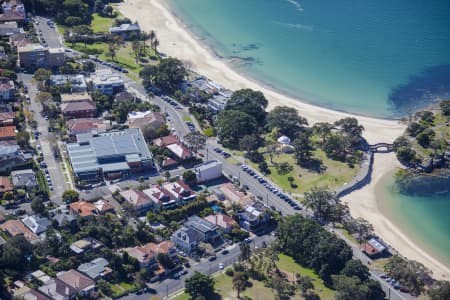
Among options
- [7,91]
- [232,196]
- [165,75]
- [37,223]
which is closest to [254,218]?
[232,196]

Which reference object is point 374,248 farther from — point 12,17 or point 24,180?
point 12,17

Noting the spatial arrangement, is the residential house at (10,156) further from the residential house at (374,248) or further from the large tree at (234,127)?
the residential house at (374,248)

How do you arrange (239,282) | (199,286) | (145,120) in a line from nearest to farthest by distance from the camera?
(199,286)
(239,282)
(145,120)

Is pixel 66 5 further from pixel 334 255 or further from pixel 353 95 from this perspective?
pixel 334 255

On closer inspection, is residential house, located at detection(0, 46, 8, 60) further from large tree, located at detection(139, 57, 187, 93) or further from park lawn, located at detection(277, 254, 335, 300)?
park lawn, located at detection(277, 254, 335, 300)

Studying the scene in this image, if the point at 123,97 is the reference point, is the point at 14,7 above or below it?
above

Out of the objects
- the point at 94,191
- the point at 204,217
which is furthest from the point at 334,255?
the point at 94,191

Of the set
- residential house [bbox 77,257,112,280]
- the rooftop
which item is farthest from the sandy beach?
residential house [bbox 77,257,112,280]

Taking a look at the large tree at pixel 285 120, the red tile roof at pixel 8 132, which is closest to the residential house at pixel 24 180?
the red tile roof at pixel 8 132
